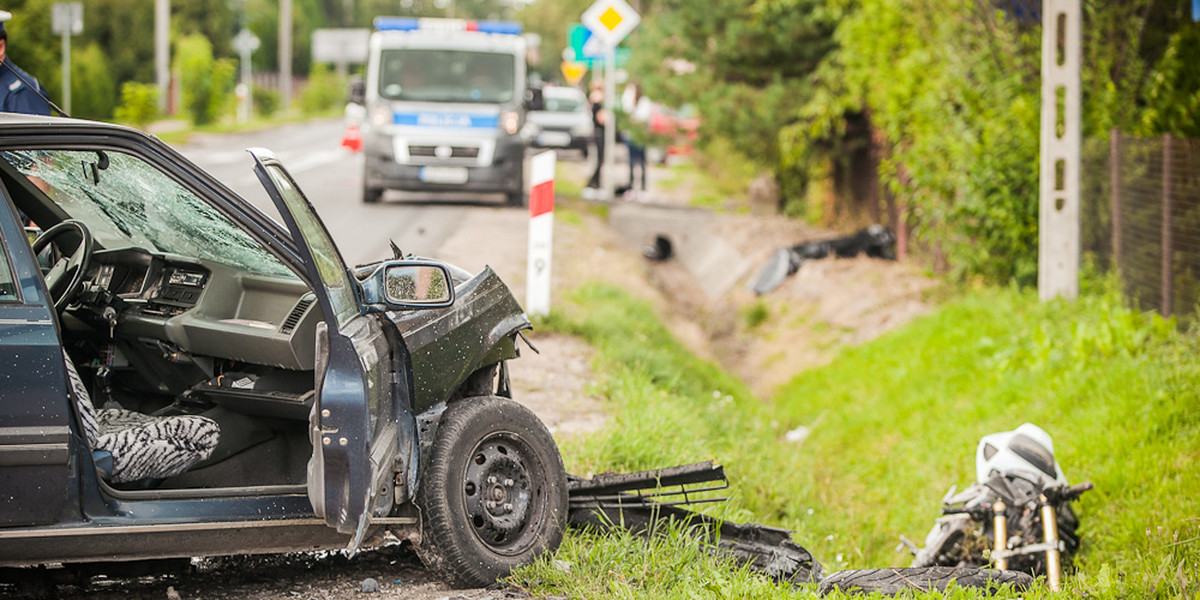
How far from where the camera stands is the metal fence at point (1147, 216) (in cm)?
853

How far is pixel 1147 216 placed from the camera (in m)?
9.36

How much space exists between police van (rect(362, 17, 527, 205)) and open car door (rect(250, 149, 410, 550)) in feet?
46.8

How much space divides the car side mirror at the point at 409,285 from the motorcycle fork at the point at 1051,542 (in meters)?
2.83

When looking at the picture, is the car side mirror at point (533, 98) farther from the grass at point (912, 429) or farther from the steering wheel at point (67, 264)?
the steering wheel at point (67, 264)

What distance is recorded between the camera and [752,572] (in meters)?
5.04

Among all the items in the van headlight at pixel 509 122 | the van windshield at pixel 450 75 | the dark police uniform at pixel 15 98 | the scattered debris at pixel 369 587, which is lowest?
the scattered debris at pixel 369 587

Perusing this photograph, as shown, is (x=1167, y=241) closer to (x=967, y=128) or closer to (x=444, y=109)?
(x=967, y=128)

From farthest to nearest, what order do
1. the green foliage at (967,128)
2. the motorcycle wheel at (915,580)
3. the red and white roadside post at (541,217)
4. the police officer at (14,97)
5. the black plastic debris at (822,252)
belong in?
the black plastic debris at (822,252), the green foliage at (967,128), the red and white roadside post at (541,217), the police officer at (14,97), the motorcycle wheel at (915,580)

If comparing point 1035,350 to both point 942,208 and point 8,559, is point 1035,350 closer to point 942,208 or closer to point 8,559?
point 942,208

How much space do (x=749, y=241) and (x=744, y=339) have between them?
3.29 metres

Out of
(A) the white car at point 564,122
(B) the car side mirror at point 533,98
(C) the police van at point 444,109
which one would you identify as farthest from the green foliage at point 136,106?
(B) the car side mirror at point 533,98

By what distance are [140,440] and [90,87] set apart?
3218 centimetres

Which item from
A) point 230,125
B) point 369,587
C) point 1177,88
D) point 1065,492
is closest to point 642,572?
point 369,587

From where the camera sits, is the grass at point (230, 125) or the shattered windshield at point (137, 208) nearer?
the shattered windshield at point (137, 208)
